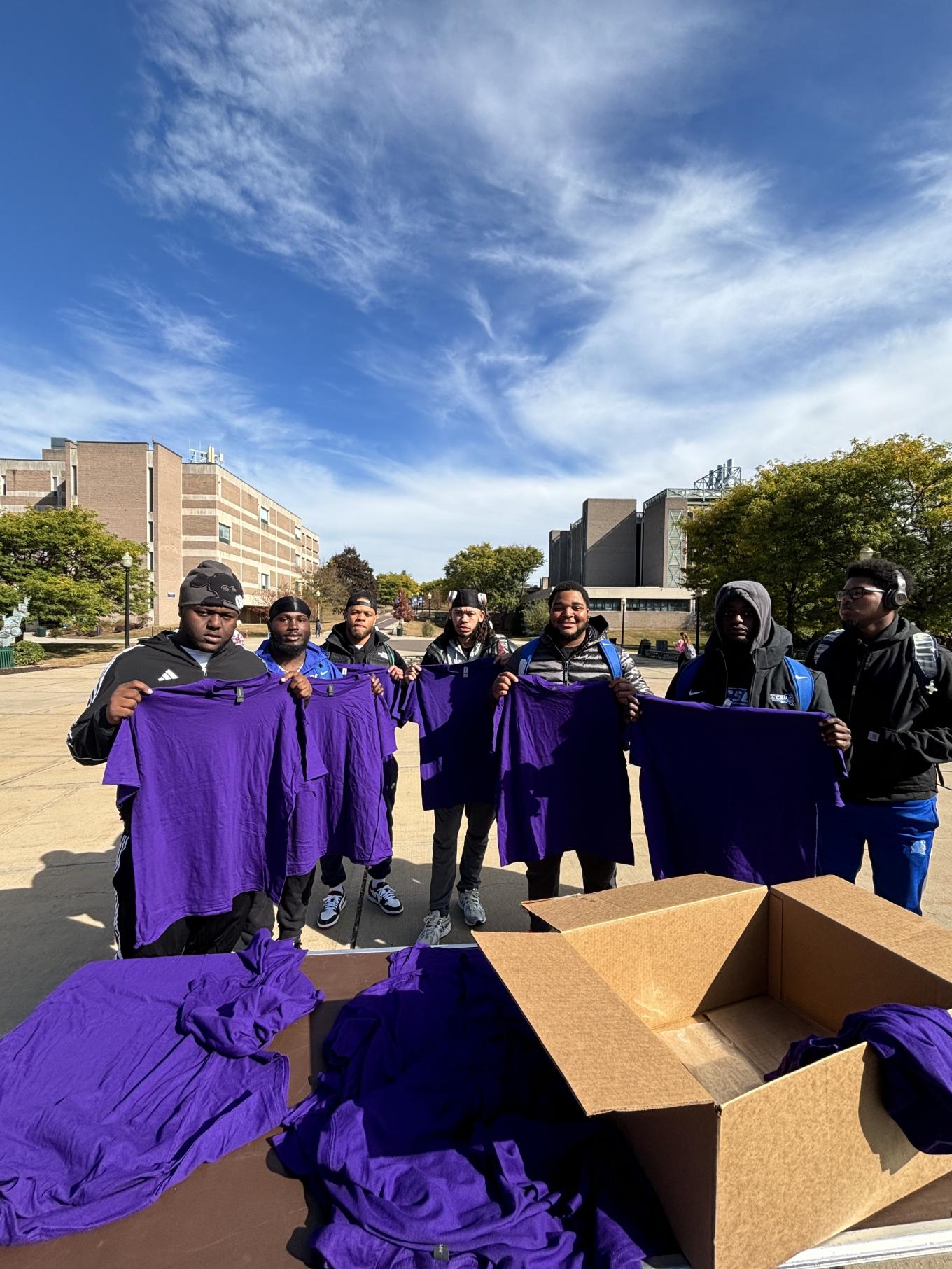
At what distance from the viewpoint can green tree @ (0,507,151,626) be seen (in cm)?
2291

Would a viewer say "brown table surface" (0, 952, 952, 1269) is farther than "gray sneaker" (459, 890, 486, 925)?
No

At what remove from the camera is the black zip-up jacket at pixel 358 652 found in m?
3.87

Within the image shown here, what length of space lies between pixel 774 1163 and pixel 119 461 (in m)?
51.2

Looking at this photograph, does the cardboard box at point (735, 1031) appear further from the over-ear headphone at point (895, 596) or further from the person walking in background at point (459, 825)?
the person walking in background at point (459, 825)

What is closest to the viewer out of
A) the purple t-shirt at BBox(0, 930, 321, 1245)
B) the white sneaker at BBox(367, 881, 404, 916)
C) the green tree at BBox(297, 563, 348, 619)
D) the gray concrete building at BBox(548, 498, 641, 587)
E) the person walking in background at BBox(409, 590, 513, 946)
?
the purple t-shirt at BBox(0, 930, 321, 1245)

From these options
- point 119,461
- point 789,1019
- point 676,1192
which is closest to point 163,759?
point 676,1192

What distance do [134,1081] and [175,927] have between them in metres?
1.23

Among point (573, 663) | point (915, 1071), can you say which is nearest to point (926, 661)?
point (573, 663)

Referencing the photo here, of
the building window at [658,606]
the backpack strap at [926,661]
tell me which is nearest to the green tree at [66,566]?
the backpack strap at [926,661]

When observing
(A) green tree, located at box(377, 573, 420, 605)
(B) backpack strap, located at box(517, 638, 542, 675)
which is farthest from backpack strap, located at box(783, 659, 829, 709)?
(A) green tree, located at box(377, 573, 420, 605)

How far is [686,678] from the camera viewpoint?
9.41 feet

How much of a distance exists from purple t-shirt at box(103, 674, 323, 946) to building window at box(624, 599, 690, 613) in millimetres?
49930

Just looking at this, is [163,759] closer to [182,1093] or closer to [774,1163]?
[182,1093]

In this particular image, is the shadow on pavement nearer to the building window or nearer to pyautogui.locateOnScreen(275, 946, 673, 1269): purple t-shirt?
pyautogui.locateOnScreen(275, 946, 673, 1269): purple t-shirt
